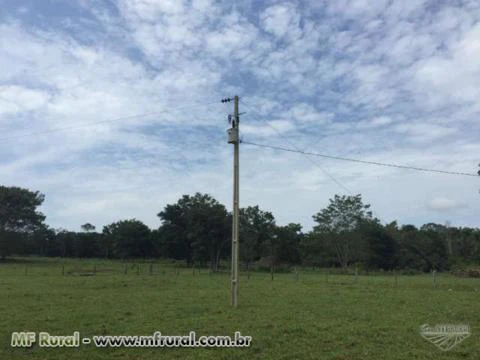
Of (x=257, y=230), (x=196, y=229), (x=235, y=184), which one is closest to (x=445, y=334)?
(x=235, y=184)

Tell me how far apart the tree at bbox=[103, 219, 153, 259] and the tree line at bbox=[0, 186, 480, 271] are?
8307 mm

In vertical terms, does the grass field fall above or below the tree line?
below

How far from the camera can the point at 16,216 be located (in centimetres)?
8338

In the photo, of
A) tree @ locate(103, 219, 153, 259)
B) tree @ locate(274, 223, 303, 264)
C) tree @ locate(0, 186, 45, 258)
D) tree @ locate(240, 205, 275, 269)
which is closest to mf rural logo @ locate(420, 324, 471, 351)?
tree @ locate(240, 205, 275, 269)

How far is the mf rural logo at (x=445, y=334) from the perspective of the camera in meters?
10.6

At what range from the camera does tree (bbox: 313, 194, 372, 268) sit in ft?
257

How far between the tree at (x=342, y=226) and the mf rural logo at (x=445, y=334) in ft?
217

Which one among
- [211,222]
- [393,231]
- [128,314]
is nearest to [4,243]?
[211,222]

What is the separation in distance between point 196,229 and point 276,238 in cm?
1505

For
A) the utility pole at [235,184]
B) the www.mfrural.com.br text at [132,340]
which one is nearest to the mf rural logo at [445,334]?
the www.mfrural.com.br text at [132,340]

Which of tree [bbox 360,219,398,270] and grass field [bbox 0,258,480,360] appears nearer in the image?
grass field [bbox 0,258,480,360]

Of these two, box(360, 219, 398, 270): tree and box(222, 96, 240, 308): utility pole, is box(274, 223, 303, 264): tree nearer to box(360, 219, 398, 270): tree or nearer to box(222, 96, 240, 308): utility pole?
box(360, 219, 398, 270): tree

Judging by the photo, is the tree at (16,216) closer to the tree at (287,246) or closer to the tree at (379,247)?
the tree at (287,246)

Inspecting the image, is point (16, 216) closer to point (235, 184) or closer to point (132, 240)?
point (132, 240)
